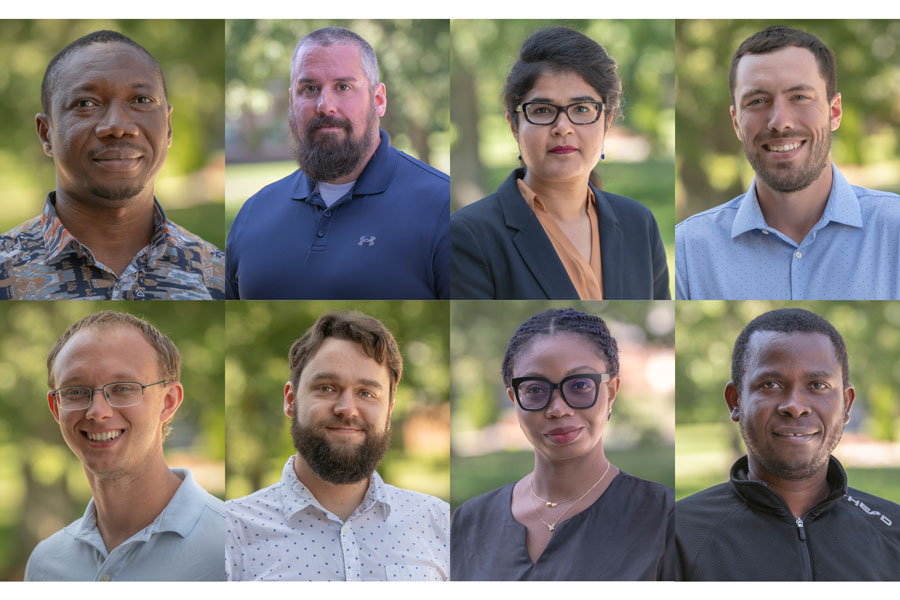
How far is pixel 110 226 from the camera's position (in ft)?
14.4

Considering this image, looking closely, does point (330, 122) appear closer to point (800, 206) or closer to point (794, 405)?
point (800, 206)

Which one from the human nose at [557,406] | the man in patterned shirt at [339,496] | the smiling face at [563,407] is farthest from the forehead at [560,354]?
the man in patterned shirt at [339,496]

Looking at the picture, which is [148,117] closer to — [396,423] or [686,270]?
[396,423]

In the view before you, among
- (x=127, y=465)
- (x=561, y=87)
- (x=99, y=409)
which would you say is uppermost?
(x=561, y=87)

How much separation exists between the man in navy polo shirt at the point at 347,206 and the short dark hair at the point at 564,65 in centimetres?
50

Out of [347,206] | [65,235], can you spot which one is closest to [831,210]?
[347,206]

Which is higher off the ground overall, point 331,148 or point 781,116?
point 781,116

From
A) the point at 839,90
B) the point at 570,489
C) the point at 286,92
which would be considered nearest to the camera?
the point at 570,489

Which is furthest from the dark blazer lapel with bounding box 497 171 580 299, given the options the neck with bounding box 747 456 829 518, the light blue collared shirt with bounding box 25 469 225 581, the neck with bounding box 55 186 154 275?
the light blue collared shirt with bounding box 25 469 225 581

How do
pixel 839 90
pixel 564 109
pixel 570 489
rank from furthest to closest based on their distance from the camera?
pixel 839 90
pixel 570 489
pixel 564 109

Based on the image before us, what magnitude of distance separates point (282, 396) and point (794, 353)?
2248 mm

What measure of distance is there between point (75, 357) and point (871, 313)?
358cm

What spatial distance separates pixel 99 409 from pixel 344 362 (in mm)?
1071

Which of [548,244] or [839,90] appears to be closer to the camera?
[548,244]
